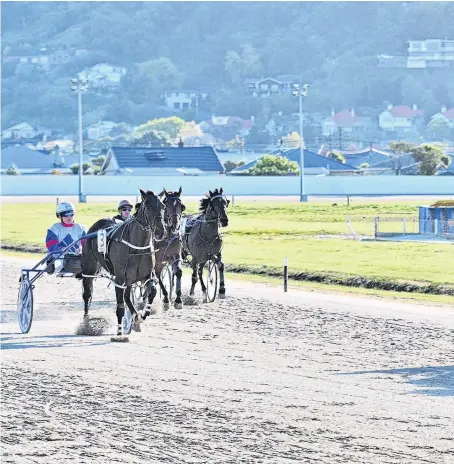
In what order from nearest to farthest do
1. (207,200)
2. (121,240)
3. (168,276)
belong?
(121,240)
(207,200)
(168,276)

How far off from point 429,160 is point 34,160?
5230 centimetres

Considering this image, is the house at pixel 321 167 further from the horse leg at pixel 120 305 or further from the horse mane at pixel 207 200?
→ the horse leg at pixel 120 305

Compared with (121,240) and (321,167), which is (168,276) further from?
(321,167)

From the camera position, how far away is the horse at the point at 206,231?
2003cm

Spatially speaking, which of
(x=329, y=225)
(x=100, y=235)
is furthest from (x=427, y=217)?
(x=100, y=235)

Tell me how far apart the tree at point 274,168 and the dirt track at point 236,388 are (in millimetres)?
66627

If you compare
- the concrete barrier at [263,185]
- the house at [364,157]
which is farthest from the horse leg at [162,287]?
the house at [364,157]

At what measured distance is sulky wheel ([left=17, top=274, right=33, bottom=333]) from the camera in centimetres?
1709

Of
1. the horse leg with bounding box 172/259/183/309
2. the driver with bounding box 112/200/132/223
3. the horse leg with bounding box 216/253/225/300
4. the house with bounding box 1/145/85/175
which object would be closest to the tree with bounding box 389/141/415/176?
the house with bounding box 1/145/85/175

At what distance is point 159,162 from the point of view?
3684 inches

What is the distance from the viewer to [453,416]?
36.8ft

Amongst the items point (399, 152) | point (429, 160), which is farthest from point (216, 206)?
point (399, 152)

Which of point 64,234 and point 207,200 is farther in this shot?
point 207,200

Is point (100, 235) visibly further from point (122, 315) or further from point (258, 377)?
point (258, 377)
